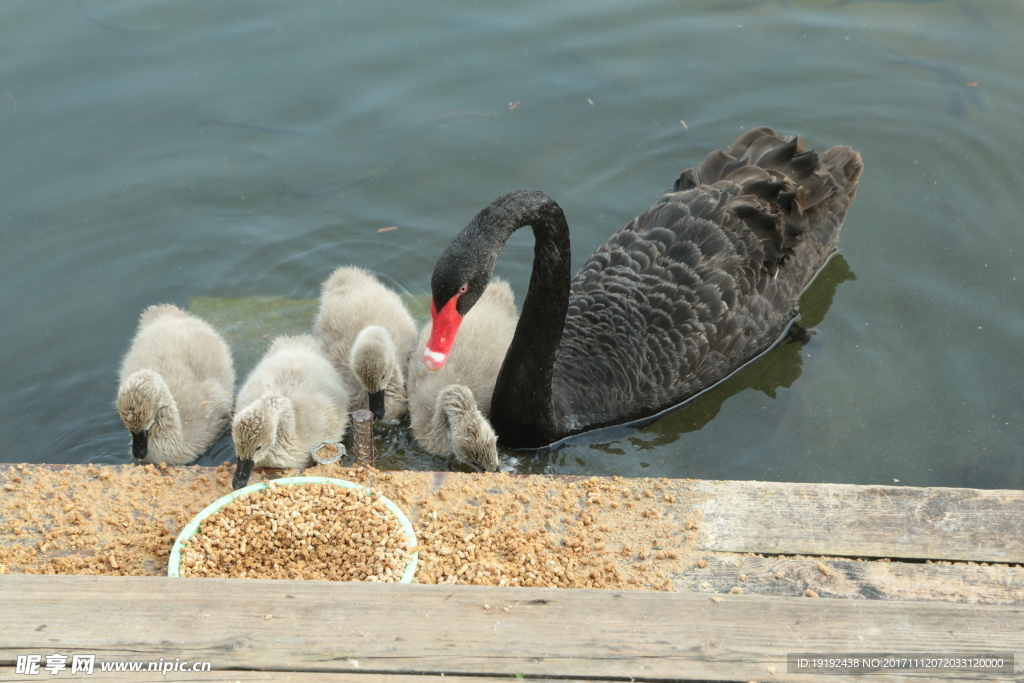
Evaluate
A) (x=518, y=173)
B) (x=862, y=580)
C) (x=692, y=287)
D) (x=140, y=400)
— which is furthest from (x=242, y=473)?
(x=518, y=173)

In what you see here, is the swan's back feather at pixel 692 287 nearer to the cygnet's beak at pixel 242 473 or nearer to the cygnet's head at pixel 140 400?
the cygnet's beak at pixel 242 473

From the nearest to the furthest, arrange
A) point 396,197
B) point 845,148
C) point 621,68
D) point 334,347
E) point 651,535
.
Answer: point 651,535, point 334,347, point 845,148, point 396,197, point 621,68

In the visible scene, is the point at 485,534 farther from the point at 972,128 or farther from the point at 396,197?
the point at 972,128

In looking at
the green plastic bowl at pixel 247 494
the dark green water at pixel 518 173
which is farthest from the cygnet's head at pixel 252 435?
the dark green water at pixel 518 173

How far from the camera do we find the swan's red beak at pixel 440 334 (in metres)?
3.55

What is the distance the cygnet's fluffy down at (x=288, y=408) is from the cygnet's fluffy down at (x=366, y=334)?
9 cm

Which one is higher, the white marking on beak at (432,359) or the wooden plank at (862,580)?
the white marking on beak at (432,359)

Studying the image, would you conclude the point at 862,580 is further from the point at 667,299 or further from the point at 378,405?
the point at 378,405

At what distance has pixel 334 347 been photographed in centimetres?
474

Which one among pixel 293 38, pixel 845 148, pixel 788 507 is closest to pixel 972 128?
pixel 845 148

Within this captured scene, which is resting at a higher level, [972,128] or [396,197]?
[972,128]

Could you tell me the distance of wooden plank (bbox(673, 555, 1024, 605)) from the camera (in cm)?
275

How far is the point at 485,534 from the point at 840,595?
3.75 feet

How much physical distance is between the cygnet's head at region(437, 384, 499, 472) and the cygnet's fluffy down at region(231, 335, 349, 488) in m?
0.58
